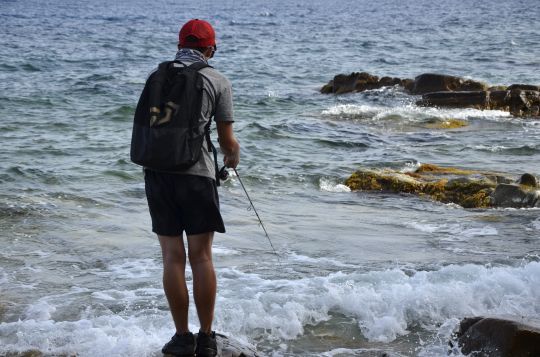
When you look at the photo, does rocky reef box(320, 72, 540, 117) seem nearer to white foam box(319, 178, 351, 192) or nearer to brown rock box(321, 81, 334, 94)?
brown rock box(321, 81, 334, 94)

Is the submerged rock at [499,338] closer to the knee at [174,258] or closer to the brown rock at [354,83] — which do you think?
the knee at [174,258]

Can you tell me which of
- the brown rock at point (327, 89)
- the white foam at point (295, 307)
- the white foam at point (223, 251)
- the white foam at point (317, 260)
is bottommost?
the brown rock at point (327, 89)

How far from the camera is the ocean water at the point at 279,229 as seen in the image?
641 cm

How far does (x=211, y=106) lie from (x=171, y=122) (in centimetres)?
28

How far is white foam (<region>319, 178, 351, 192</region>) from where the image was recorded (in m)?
12.2

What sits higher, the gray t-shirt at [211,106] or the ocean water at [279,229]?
the gray t-shirt at [211,106]

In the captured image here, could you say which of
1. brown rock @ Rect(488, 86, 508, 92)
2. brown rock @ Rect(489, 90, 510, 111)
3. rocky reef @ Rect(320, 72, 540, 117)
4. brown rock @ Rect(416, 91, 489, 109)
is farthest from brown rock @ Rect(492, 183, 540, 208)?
brown rock @ Rect(488, 86, 508, 92)

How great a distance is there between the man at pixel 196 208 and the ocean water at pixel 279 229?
665mm

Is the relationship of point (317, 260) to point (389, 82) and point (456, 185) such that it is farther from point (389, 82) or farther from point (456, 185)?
point (389, 82)

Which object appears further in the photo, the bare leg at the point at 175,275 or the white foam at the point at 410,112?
the white foam at the point at 410,112

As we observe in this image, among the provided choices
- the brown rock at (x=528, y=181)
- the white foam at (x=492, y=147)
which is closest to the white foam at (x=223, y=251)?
the brown rock at (x=528, y=181)

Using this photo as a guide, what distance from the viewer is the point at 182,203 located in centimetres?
516

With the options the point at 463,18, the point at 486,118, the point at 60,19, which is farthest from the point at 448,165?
the point at 463,18

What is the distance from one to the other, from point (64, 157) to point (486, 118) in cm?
889
